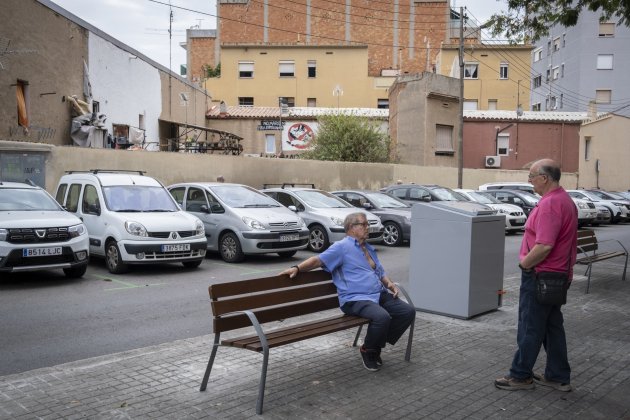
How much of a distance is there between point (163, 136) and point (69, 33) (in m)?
10.4

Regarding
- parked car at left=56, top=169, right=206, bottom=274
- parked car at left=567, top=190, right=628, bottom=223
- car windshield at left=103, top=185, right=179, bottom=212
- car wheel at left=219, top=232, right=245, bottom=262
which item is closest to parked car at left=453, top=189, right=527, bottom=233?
parked car at left=567, top=190, right=628, bottom=223

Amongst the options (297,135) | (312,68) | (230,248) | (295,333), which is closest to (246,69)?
(312,68)

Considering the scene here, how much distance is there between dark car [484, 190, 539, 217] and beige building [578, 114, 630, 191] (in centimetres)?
1849

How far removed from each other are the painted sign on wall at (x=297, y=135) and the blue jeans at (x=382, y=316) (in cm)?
3424

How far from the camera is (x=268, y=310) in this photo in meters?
5.18

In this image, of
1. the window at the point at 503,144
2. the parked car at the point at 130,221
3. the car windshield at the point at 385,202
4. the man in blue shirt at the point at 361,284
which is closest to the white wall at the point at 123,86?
the car windshield at the point at 385,202

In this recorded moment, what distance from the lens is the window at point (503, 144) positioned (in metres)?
39.8

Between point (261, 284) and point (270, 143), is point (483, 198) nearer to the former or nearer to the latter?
point (261, 284)

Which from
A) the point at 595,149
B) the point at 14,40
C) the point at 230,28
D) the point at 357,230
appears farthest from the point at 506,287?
the point at 230,28

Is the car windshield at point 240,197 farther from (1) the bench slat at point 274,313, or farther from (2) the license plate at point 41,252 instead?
(1) the bench slat at point 274,313

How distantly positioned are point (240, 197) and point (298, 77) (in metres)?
37.2

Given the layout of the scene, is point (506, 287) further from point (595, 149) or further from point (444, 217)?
point (595, 149)

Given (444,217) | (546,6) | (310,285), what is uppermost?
(546,6)

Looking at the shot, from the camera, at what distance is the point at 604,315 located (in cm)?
795
